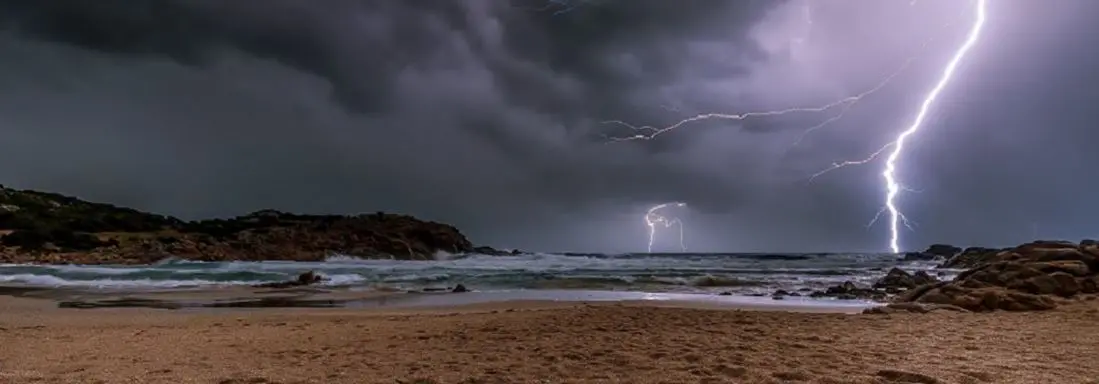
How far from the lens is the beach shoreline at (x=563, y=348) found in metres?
5.83

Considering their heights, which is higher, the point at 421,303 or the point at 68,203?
the point at 68,203

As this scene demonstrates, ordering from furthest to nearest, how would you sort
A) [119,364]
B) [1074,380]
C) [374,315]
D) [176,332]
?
[374,315] < [176,332] < [119,364] < [1074,380]

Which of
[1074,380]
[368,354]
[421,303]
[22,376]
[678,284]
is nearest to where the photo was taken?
[1074,380]

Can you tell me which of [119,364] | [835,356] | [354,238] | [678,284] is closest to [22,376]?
[119,364]

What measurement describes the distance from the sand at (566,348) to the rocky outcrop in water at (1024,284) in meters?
0.95

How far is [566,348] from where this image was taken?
7.30 m

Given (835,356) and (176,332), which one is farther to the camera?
(176,332)

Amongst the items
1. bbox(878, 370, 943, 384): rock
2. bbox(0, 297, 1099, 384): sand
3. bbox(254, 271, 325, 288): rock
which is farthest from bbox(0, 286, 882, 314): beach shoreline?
bbox(878, 370, 943, 384): rock

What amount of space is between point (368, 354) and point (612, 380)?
3051 mm

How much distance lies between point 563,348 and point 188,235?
2407 inches

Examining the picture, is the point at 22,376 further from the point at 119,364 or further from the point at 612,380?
the point at 612,380

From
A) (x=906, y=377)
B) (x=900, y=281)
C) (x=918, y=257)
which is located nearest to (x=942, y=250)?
(x=918, y=257)

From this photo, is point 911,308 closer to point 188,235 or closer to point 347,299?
point 347,299

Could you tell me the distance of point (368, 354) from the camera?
280 inches
